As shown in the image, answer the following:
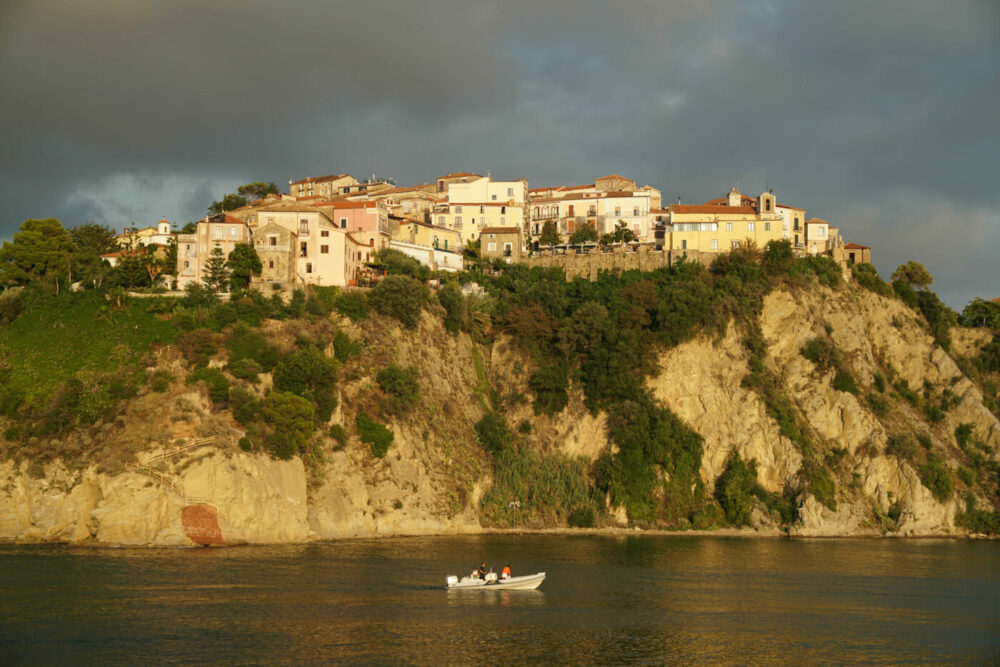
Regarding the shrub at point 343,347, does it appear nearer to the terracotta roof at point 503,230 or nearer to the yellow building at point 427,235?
the yellow building at point 427,235

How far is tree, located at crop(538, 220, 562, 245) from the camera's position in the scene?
10556 centimetres

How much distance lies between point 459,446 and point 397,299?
12.7 metres

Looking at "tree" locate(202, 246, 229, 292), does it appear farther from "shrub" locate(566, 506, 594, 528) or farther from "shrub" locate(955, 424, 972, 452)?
"shrub" locate(955, 424, 972, 452)

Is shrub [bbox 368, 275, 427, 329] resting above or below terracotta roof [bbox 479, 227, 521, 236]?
below

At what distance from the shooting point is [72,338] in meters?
72.2

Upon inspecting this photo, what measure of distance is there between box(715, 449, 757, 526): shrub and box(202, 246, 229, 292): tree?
41901 mm

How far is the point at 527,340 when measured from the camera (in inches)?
3435

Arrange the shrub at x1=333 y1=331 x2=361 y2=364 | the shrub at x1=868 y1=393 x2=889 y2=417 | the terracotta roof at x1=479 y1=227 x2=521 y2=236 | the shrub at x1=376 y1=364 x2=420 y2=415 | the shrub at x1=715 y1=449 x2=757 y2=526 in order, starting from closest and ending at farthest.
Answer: the shrub at x1=376 y1=364 x2=420 y2=415 < the shrub at x1=333 y1=331 x2=361 y2=364 < the shrub at x1=715 y1=449 x2=757 y2=526 < the shrub at x1=868 y1=393 x2=889 y2=417 < the terracotta roof at x1=479 y1=227 x2=521 y2=236

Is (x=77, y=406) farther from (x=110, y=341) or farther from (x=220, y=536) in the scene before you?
(x=220, y=536)

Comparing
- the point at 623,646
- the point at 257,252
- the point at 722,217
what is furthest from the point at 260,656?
the point at 722,217

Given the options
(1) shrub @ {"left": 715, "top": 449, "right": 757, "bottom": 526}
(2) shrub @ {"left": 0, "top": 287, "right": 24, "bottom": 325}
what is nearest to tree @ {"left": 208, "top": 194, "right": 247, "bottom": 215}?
(2) shrub @ {"left": 0, "top": 287, "right": 24, "bottom": 325}

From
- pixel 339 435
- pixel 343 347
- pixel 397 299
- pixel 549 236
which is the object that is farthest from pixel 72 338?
pixel 549 236

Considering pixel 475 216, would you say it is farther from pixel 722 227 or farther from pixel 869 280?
pixel 869 280

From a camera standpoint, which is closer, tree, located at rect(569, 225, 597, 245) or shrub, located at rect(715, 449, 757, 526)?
shrub, located at rect(715, 449, 757, 526)
